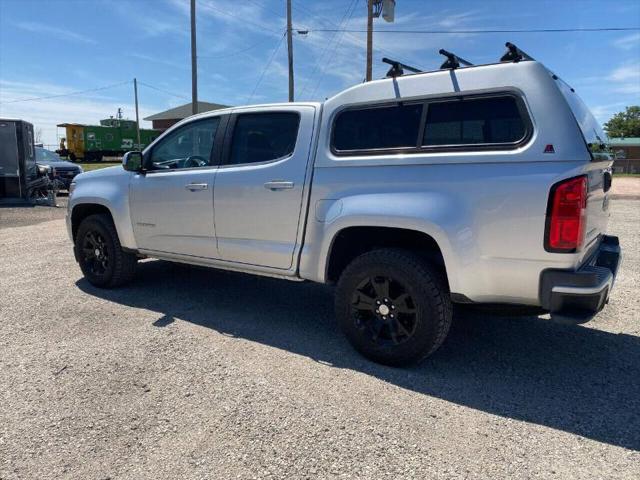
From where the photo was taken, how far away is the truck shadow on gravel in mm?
2980

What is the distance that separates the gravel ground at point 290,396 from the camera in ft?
8.11

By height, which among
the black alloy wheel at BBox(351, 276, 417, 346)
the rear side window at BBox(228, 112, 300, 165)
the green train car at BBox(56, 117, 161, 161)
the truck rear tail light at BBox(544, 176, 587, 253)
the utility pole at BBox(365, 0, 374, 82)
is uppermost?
the utility pole at BBox(365, 0, 374, 82)

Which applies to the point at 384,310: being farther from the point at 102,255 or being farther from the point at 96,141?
the point at 96,141

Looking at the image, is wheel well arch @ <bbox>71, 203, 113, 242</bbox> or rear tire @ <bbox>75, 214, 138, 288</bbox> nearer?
rear tire @ <bbox>75, 214, 138, 288</bbox>

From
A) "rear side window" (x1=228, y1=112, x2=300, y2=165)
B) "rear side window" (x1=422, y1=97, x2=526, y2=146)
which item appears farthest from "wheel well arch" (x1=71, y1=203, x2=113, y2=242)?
"rear side window" (x1=422, y1=97, x2=526, y2=146)

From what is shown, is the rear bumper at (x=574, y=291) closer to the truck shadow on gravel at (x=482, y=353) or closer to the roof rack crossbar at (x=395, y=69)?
the truck shadow on gravel at (x=482, y=353)

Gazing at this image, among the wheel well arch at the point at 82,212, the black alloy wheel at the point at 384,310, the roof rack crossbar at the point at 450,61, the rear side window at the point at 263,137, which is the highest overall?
the roof rack crossbar at the point at 450,61

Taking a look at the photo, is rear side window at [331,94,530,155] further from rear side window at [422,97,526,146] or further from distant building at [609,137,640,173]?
distant building at [609,137,640,173]

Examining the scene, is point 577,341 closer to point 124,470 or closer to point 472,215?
point 472,215

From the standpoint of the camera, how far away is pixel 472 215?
3.04m

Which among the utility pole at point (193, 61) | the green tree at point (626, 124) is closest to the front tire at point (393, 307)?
the utility pole at point (193, 61)

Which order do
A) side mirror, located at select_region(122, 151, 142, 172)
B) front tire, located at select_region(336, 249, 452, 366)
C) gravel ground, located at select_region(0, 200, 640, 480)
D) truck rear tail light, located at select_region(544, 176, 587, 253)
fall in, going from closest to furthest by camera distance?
1. gravel ground, located at select_region(0, 200, 640, 480)
2. truck rear tail light, located at select_region(544, 176, 587, 253)
3. front tire, located at select_region(336, 249, 452, 366)
4. side mirror, located at select_region(122, 151, 142, 172)

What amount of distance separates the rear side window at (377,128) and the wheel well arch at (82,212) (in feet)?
10.0

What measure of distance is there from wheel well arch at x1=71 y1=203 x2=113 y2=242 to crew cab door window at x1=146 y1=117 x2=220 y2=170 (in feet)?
3.13
